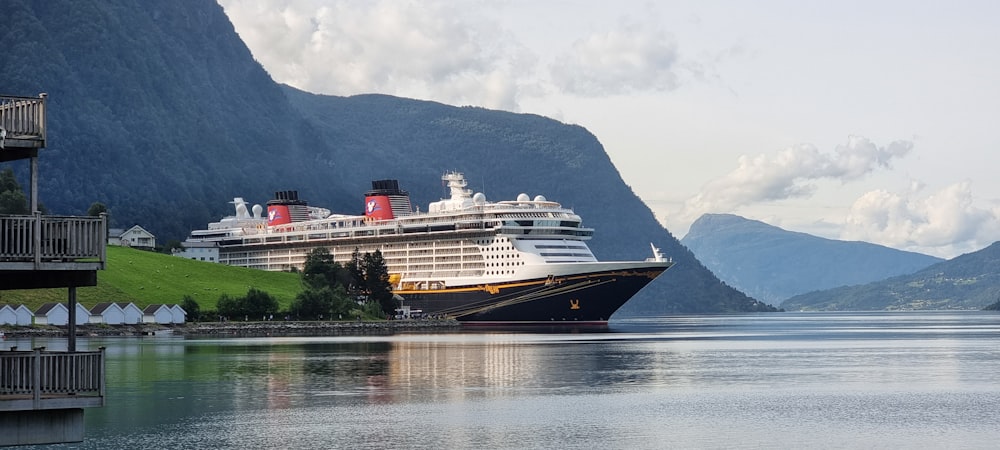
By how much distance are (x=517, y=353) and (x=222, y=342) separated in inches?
1570

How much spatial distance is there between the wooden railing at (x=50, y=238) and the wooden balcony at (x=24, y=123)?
4.68 feet

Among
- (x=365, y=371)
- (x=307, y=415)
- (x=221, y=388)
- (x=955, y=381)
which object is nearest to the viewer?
(x=307, y=415)

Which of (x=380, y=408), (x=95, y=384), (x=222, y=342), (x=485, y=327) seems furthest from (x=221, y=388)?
(x=485, y=327)

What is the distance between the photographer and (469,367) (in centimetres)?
8938

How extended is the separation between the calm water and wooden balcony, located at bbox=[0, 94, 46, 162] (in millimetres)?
21823

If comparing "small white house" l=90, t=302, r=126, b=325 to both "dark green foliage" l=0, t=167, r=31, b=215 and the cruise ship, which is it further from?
the cruise ship

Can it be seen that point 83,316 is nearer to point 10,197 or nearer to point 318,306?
point 10,197

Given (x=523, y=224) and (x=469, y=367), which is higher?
(x=523, y=224)

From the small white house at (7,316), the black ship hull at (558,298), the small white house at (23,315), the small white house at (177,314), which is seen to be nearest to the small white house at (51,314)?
the small white house at (23,315)

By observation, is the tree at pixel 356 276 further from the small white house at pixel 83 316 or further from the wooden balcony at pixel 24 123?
the wooden balcony at pixel 24 123

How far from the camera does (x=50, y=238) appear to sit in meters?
27.3

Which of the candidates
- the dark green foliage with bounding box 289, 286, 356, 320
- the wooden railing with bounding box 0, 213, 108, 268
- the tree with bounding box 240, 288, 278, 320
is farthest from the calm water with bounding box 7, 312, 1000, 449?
the dark green foliage with bounding box 289, 286, 356, 320

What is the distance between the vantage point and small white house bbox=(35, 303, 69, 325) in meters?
144

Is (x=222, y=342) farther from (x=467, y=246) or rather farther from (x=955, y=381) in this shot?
(x=955, y=381)
